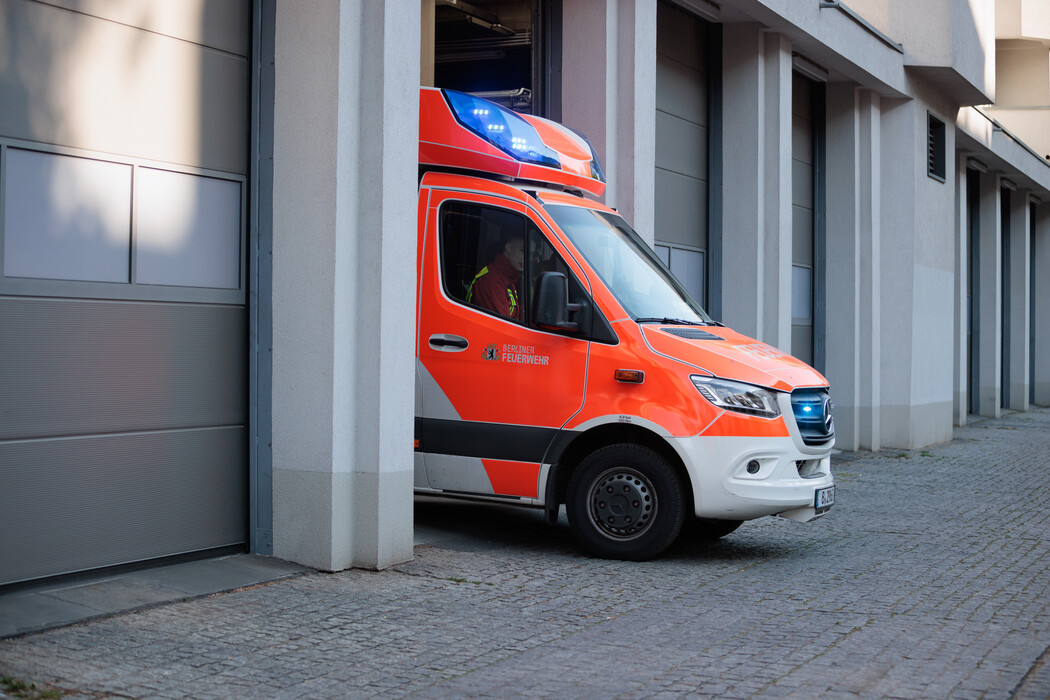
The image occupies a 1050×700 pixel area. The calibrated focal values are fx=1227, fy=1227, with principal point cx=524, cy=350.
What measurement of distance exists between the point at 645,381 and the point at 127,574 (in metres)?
3.57

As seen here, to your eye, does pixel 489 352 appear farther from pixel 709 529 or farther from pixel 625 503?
pixel 709 529

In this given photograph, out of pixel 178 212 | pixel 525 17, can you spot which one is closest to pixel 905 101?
pixel 525 17

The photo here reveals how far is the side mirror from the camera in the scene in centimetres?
839

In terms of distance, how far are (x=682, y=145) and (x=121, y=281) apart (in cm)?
938

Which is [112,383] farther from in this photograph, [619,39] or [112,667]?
[619,39]

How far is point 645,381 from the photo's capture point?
332 inches

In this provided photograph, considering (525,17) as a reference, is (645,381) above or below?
below

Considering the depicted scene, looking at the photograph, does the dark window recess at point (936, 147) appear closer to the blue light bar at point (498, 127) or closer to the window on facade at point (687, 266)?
the window on facade at point (687, 266)

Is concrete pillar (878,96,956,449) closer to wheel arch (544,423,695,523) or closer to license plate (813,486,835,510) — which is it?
license plate (813,486,835,510)

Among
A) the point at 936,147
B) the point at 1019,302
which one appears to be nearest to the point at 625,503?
the point at 936,147

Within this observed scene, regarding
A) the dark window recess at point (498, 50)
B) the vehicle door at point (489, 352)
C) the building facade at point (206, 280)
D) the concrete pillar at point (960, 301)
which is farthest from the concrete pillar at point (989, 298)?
the building facade at point (206, 280)

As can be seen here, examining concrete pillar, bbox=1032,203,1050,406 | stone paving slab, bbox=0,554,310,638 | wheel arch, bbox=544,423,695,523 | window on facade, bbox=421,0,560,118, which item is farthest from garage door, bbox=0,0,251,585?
concrete pillar, bbox=1032,203,1050,406

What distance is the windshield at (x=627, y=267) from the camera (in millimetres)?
8836

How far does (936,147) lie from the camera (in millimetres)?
20938
